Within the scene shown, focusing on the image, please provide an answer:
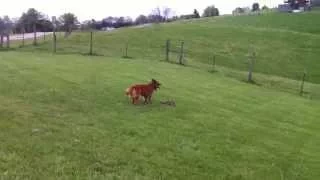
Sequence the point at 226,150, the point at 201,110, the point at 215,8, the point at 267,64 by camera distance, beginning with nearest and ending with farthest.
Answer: the point at 226,150, the point at 201,110, the point at 267,64, the point at 215,8

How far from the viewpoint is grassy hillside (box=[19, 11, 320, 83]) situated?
4353 centimetres

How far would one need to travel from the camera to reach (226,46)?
183ft

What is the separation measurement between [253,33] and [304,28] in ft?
46.0

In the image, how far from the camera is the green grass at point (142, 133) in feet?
30.9

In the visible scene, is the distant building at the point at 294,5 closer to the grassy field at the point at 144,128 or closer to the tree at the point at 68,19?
the tree at the point at 68,19

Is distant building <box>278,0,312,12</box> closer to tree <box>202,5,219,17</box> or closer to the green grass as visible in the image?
tree <box>202,5,219,17</box>

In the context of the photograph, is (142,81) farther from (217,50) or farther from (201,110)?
(217,50)

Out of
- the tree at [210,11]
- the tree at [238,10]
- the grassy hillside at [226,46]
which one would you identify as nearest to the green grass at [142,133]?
the grassy hillside at [226,46]

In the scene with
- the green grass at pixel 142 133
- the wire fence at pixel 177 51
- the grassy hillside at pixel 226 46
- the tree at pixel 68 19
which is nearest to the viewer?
the green grass at pixel 142 133

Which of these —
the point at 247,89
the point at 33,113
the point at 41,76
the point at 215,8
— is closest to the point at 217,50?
the point at 247,89

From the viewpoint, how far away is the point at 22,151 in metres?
9.54

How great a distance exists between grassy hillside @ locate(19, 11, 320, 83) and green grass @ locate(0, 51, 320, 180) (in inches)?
758

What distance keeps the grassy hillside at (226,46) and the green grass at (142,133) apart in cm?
1926

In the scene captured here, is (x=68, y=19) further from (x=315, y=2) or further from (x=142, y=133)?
(x=142, y=133)
